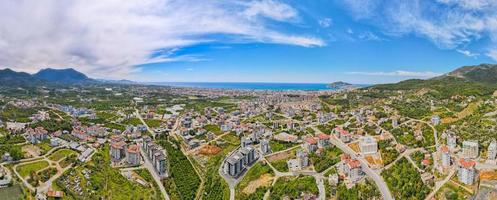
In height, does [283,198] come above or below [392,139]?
below

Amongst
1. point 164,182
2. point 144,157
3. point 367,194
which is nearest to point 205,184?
point 164,182

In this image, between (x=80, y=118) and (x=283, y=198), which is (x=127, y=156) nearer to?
(x=283, y=198)

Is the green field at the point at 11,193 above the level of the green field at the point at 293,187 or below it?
below

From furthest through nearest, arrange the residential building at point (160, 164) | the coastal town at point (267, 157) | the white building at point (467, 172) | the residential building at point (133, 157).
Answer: the residential building at point (133, 157) → the residential building at point (160, 164) → the coastal town at point (267, 157) → the white building at point (467, 172)

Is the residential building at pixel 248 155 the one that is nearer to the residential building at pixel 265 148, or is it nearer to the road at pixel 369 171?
the residential building at pixel 265 148

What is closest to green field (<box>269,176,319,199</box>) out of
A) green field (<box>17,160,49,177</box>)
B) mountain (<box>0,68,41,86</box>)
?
green field (<box>17,160,49,177</box>)

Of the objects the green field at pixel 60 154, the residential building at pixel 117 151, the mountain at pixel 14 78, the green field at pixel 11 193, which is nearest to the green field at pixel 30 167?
the green field at pixel 60 154
